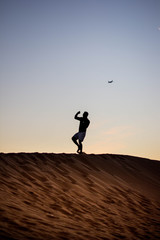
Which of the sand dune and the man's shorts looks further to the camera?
the man's shorts

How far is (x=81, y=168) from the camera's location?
909 centimetres

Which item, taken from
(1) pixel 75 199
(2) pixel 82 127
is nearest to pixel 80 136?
(2) pixel 82 127

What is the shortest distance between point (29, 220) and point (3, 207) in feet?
2.03

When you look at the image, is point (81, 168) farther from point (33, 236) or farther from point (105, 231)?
point (33, 236)

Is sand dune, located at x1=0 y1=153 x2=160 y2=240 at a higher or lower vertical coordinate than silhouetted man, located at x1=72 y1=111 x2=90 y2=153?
lower

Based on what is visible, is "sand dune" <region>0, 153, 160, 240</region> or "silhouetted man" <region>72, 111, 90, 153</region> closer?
"sand dune" <region>0, 153, 160, 240</region>

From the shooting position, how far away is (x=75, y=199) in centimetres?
628

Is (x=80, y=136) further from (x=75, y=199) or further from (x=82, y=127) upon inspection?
(x=75, y=199)

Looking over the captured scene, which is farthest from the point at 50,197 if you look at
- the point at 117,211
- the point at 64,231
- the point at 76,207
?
the point at 64,231

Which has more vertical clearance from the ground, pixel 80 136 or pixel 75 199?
pixel 80 136

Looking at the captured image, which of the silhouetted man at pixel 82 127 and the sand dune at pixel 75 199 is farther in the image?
the silhouetted man at pixel 82 127

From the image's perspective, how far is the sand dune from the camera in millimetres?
4062

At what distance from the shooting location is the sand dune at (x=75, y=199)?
4062 mm

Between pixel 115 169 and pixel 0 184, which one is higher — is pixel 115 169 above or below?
above
